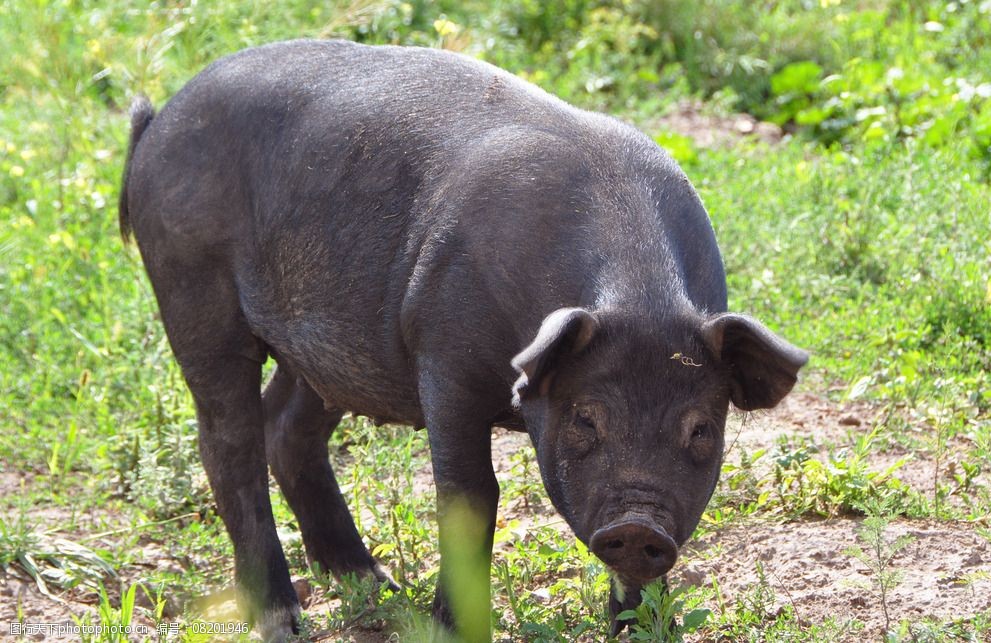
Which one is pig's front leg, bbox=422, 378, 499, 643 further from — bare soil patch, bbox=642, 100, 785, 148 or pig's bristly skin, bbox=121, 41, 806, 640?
bare soil patch, bbox=642, 100, 785, 148

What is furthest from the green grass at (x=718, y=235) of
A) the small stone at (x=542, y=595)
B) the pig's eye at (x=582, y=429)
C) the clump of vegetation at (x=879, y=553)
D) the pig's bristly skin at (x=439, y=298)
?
the pig's eye at (x=582, y=429)

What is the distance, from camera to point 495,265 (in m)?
3.99

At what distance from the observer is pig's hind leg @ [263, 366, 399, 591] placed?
17.2 feet

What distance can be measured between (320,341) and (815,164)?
176 inches

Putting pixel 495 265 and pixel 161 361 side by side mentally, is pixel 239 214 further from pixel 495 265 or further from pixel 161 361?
pixel 161 361

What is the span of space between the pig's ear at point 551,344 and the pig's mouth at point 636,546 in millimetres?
419

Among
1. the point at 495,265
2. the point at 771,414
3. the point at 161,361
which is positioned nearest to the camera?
the point at 495,265

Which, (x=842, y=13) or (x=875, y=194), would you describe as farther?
(x=842, y=13)

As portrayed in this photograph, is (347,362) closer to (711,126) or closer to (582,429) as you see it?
(582,429)

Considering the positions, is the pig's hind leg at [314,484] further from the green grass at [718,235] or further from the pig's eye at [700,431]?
the pig's eye at [700,431]

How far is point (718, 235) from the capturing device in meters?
7.20

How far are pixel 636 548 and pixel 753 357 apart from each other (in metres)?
0.60

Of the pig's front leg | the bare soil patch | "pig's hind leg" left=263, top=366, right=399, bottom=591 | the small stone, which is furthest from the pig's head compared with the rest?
the bare soil patch

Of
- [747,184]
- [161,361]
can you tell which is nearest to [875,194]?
[747,184]
